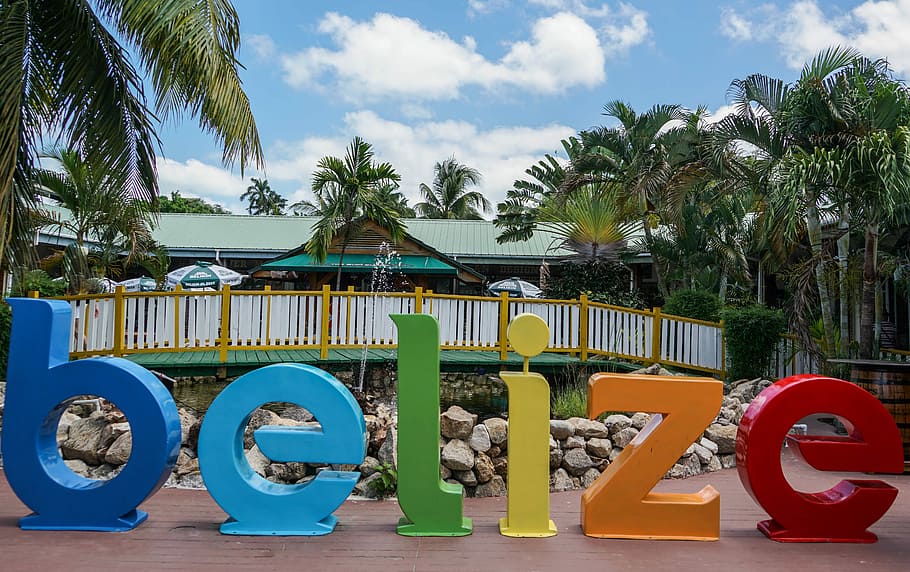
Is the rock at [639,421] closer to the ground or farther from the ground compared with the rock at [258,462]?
farther from the ground

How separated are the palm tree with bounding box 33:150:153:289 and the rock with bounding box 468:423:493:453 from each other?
4737mm

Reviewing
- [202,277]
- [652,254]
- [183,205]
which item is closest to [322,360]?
[202,277]

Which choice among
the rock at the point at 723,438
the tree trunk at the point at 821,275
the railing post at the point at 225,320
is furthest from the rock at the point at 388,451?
the tree trunk at the point at 821,275

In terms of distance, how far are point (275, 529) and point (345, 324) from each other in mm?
6044

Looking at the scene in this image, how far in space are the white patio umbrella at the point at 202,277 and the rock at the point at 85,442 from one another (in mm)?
8023

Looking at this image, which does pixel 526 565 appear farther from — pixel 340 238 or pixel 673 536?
pixel 340 238

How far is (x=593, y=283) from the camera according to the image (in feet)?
46.4

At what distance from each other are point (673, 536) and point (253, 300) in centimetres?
721

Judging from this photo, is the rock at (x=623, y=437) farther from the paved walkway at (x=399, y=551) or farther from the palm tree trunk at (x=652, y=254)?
the palm tree trunk at (x=652, y=254)

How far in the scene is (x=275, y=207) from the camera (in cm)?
5556

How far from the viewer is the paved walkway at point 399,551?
369cm

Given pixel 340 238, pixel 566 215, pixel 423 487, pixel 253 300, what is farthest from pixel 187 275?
pixel 423 487

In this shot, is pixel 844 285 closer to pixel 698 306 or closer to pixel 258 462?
pixel 698 306

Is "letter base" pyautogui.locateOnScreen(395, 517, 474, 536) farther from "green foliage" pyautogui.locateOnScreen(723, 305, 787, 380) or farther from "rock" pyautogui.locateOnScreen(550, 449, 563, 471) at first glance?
"green foliage" pyautogui.locateOnScreen(723, 305, 787, 380)
